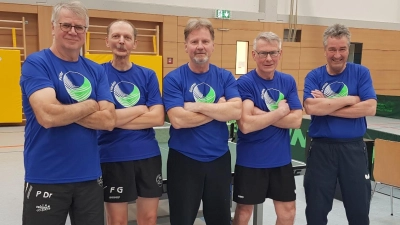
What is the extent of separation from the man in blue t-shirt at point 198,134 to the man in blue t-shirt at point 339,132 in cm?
74

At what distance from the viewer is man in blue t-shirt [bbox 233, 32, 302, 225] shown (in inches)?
106

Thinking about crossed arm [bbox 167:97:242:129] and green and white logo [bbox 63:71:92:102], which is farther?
crossed arm [bbox 167:97:242:129]

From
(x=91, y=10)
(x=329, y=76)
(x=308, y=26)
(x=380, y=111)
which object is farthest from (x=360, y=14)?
(x=329, y=76)

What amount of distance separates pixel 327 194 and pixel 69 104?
1.97m

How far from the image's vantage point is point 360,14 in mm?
13031

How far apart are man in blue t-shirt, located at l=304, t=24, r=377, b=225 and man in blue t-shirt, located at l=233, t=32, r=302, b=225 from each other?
10.8 inches

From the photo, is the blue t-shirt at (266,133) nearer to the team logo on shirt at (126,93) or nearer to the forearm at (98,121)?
the team logo on shirt at (126,93)

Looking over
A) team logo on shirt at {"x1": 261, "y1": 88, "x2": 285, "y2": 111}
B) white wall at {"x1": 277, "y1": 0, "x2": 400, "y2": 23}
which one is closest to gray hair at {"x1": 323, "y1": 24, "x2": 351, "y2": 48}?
team logo on shirt at {"x1": 261, "y1": 88, "x2": 285, "y2": 111}

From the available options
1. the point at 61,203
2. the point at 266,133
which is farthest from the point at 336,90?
the point at 61,203

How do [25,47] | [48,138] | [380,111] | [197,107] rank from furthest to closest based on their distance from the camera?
[380,111], [25,47], [197,107], [48,138]

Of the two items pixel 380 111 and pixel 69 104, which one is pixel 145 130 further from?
pixel 380 111

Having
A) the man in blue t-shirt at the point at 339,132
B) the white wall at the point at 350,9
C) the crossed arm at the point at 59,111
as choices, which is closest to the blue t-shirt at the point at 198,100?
the crossed arm at the point at 59,111

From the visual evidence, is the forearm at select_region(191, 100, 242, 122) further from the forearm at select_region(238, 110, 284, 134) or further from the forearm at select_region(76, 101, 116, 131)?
the forearm at select_region(76, 101, 116, 131)

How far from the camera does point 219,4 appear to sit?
1113 cm
